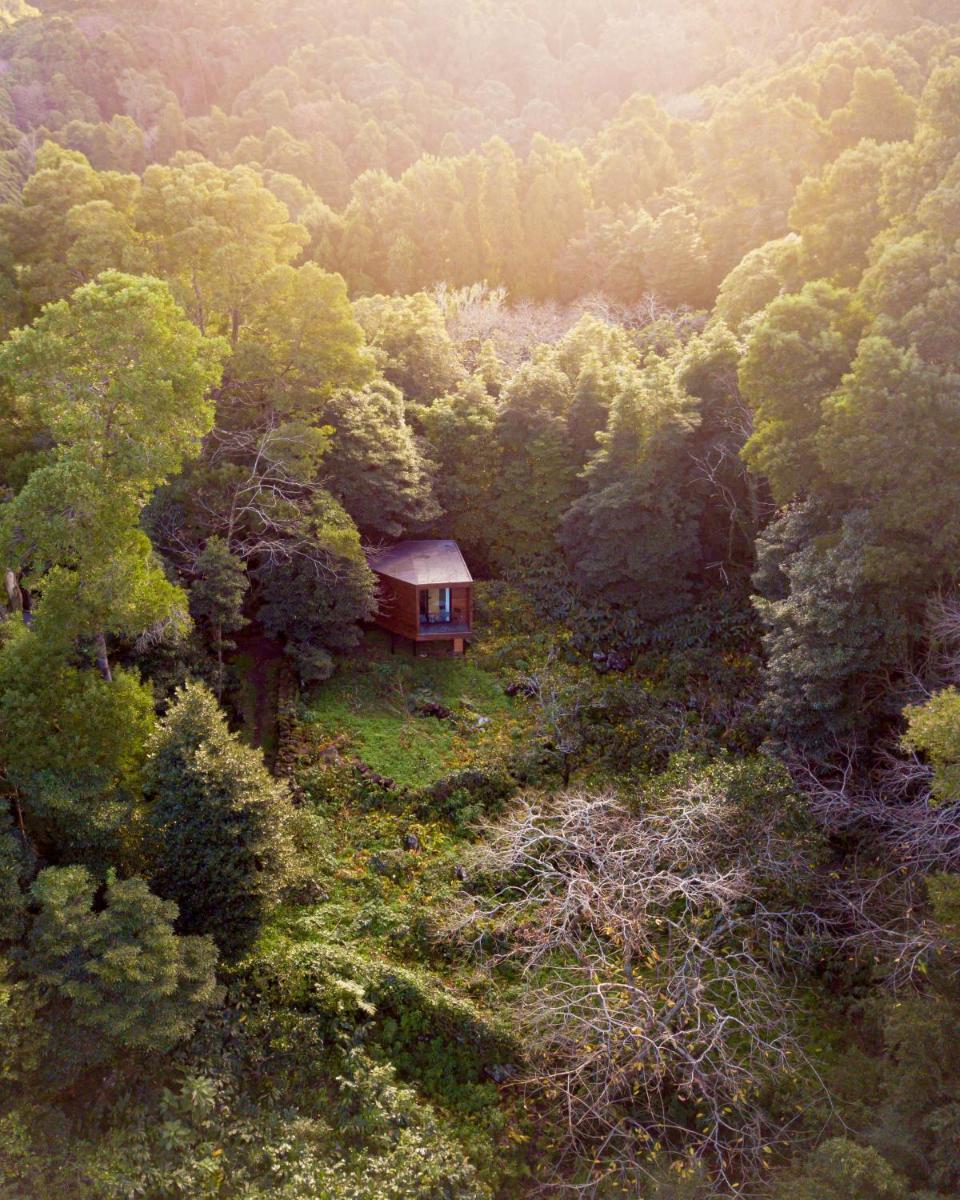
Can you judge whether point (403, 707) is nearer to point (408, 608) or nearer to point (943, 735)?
point (408, 608)

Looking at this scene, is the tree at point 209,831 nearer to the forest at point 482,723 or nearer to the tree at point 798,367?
the forest at point 482,723

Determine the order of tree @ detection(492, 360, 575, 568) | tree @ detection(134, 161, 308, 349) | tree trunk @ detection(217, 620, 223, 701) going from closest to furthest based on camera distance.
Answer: tree trunk @ detection(217, 620, 223, 701) → tree @ detection(134, 161, 308, 349) → tree @ detection(492, 360, 575, 568)

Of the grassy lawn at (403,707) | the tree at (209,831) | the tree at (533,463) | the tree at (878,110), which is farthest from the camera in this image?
the tree at (533,463)

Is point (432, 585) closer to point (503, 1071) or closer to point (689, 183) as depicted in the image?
point (503, 1071)

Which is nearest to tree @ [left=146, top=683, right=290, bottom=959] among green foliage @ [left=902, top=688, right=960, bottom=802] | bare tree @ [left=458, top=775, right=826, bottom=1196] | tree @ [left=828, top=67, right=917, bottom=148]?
bare tree @ [left=458, top=775, right=826, bottom=1196]

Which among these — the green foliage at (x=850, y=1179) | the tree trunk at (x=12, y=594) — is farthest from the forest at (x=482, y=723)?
the tree trunk at (x=12, y=594)

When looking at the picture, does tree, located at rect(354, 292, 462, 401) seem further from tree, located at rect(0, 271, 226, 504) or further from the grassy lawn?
tree, located at rect(0, 271, 226, 504)
